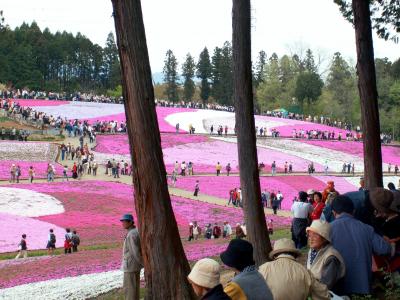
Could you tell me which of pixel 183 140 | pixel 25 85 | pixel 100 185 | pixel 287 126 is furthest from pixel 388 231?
pixel 25 85

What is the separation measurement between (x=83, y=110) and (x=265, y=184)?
33.5m

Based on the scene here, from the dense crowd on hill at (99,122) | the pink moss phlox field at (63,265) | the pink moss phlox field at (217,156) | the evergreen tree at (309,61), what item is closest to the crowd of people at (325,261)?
the pink moss phlox field at (63,265)

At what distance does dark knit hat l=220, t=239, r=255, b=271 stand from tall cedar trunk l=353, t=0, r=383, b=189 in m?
9.25

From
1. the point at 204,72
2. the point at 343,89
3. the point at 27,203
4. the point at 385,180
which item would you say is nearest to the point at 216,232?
the point at 27,203

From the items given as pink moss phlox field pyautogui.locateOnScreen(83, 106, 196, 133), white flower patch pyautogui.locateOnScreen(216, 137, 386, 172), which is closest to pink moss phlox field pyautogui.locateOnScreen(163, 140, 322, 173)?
white flower patch pyautogui.locateOnScreen(216, 137, 386, 172)

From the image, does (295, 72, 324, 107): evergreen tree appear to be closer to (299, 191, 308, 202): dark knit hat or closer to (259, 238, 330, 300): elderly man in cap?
(299, 191, 308, 202): dark knit hat

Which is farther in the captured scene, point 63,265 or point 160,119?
point 160,119

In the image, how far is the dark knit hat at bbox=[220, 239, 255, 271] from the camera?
493cm

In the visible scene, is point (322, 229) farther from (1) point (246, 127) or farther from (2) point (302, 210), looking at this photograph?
(2) point (302, 210)

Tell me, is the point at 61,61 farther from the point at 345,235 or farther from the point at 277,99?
the point at 345,235

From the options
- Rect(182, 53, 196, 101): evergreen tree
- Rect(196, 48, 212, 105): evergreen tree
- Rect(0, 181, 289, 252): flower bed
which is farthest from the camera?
Rect(182, 53, 196, 101): evergreen tree

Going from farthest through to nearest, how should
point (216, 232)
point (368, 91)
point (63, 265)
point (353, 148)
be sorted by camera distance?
point (353, 148) < point (216, 232) < point (63, 265) < point (368, 91)

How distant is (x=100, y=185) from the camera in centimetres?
3794

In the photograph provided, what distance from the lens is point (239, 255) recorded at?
4934 mm
